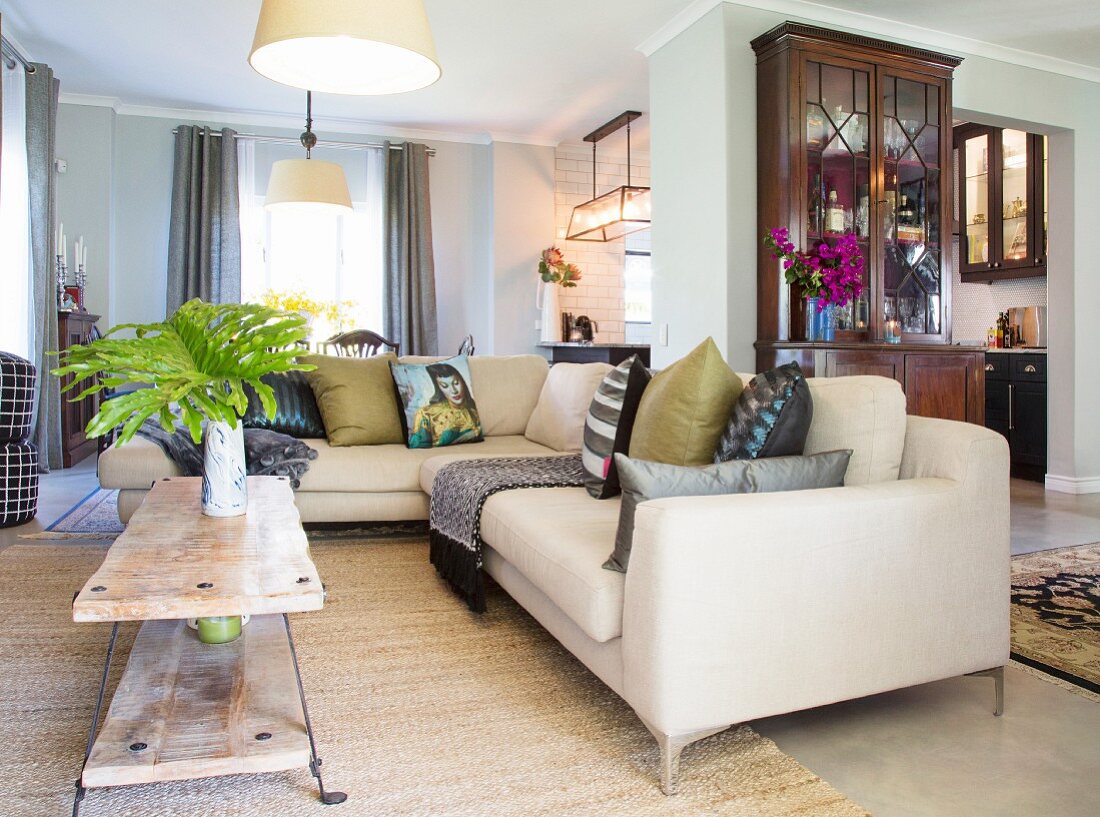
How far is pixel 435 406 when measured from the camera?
406cm

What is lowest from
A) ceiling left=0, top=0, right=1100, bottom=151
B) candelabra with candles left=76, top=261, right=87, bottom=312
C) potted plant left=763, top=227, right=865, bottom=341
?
potted plant left=763, top=227, right=865, bottom=341

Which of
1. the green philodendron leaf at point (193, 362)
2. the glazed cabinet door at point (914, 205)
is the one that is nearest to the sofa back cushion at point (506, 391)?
the glazed cabinet door at point (914, 205)

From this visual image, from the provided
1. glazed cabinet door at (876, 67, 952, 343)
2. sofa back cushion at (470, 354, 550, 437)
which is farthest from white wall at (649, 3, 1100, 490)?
sofa back cushion at (470, 354, 550, 437)

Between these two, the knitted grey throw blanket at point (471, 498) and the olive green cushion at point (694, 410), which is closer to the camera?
the olive green cushion at point (694, 410)

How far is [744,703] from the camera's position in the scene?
5.74ft

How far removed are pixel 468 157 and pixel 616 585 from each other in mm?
6213

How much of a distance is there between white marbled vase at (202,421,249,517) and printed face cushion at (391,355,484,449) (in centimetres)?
169

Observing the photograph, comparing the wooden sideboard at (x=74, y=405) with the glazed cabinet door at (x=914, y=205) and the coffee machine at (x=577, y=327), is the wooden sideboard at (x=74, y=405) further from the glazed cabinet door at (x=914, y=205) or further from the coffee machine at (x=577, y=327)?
the glazed cabinet door at (x=914, y=205)

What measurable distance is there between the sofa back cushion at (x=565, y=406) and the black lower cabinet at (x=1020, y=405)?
3.46 m

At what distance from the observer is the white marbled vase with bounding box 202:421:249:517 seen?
7.52ft

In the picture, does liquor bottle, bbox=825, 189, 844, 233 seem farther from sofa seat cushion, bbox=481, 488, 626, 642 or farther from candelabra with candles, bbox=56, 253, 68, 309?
candelabra with candles, bbox=56, 253, 68, 309

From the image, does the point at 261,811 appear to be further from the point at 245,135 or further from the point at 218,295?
the point at 245,135

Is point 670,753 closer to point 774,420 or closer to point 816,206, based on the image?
point 774,420

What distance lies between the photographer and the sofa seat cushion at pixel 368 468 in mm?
3695
